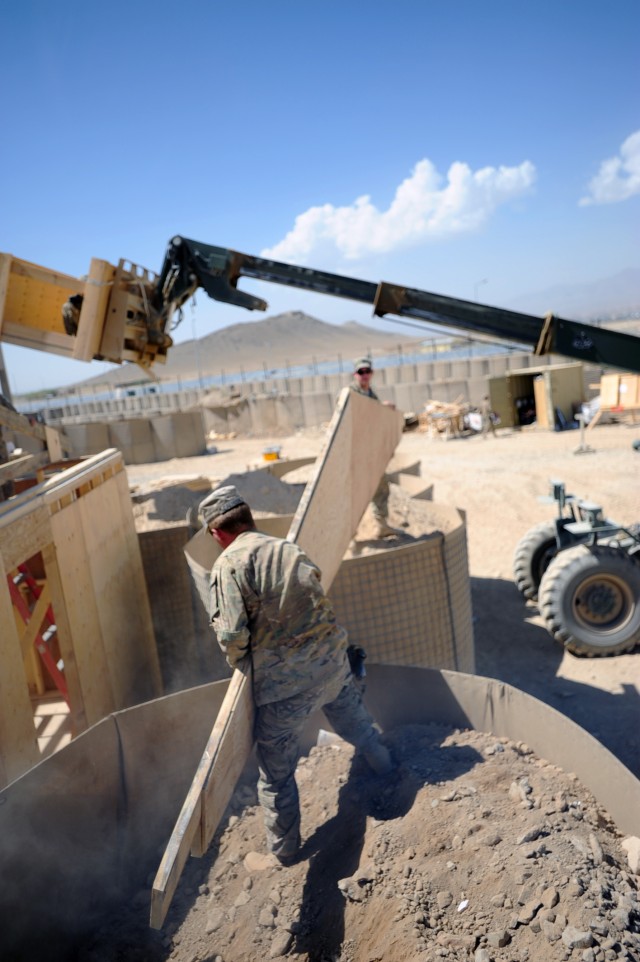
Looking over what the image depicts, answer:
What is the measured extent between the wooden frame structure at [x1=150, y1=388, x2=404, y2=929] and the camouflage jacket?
0.14m

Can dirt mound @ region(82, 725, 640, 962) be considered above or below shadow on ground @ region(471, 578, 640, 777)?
above

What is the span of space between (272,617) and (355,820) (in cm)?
106

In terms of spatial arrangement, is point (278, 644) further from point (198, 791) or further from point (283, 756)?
point (198, 791)

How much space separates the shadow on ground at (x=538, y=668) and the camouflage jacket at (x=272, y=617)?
279 cm

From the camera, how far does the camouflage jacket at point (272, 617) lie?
2.79 m

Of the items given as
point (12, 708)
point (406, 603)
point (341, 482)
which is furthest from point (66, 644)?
point (406, 603)

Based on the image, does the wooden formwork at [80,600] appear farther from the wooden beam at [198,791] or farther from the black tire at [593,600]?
the black tire at [593,600]

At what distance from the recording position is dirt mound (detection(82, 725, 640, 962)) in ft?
6.91

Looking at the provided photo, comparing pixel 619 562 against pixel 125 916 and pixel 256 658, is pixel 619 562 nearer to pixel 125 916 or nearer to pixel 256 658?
pixel 256 658

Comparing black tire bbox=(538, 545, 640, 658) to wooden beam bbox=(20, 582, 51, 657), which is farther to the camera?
black tire bbox=(538, 545, 640, 658)

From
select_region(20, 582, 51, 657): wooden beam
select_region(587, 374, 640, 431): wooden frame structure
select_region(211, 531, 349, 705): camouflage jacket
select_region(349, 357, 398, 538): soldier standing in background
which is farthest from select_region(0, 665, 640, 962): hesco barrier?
select_region(587, 374, 640, 431): wooden frame structure

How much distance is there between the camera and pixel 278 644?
9.39 feet

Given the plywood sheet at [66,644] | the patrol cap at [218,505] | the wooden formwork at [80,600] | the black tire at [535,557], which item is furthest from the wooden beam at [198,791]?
the black tire at [535,557]

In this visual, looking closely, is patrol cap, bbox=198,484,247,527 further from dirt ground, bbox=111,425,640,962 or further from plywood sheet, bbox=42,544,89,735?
dirt ground, bbox=111,425,640,962
